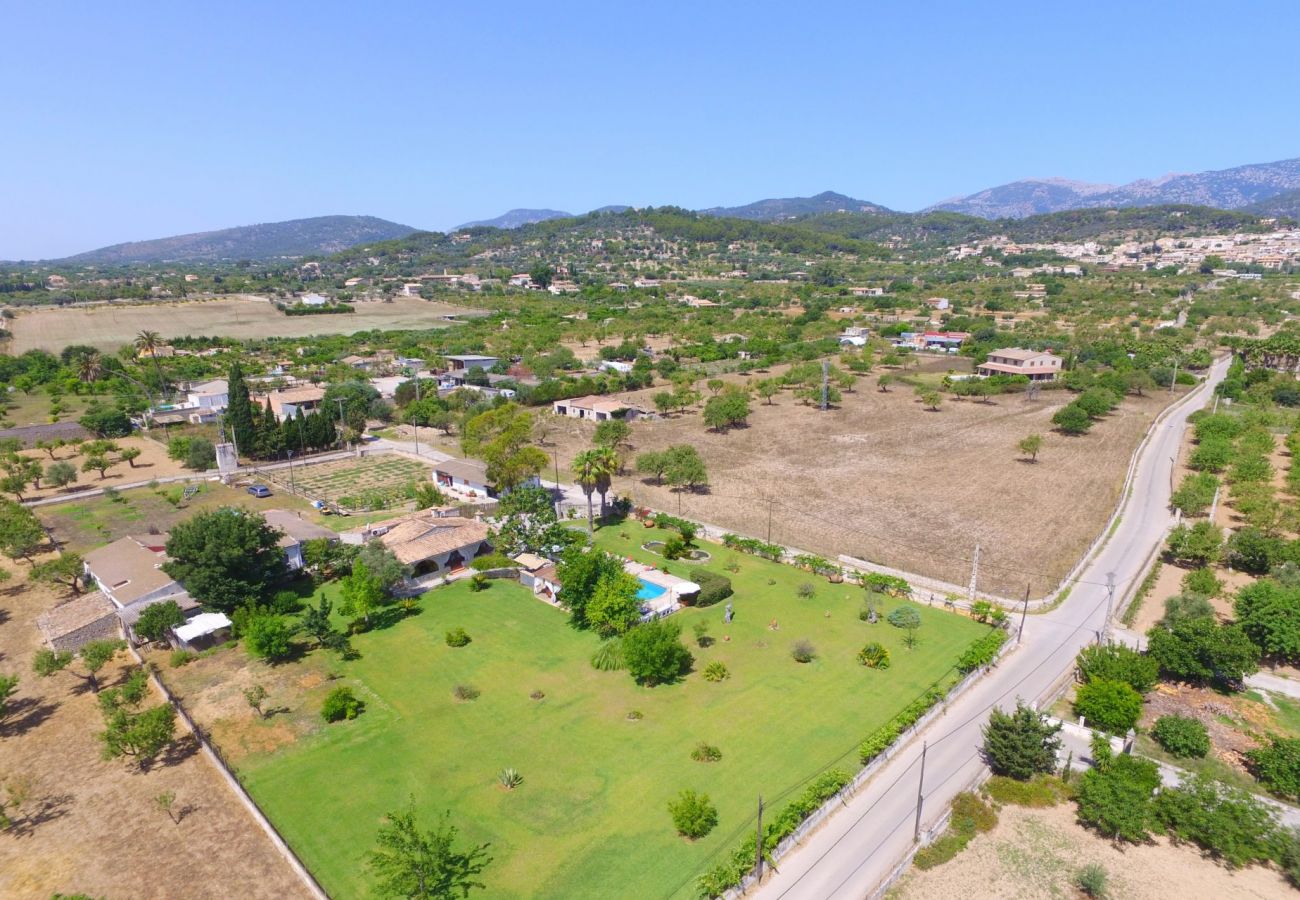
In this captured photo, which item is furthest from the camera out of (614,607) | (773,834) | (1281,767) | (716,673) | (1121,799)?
(614,607)

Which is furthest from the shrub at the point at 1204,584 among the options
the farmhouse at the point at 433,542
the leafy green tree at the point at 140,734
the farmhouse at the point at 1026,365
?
A: the farmhouse at the point at 1026,365

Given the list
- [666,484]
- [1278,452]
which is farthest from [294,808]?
[1278,452]

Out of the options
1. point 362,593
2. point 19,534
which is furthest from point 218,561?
point 19,534

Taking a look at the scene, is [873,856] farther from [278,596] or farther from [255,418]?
[255,418]

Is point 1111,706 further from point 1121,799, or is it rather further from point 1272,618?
point 1272,618

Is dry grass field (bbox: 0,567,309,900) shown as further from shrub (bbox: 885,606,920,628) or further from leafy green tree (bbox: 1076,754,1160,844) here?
shrub (bbox: 885,606,920,628)

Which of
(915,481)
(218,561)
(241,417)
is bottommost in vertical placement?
(915,481)

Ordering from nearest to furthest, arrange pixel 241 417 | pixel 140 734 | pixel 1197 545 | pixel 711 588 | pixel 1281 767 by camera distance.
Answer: pixel 1281 767
pixel 140 734
pixel 711 588
pixel 1197 545
pixel 241 417

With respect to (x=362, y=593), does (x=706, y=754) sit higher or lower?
lower
